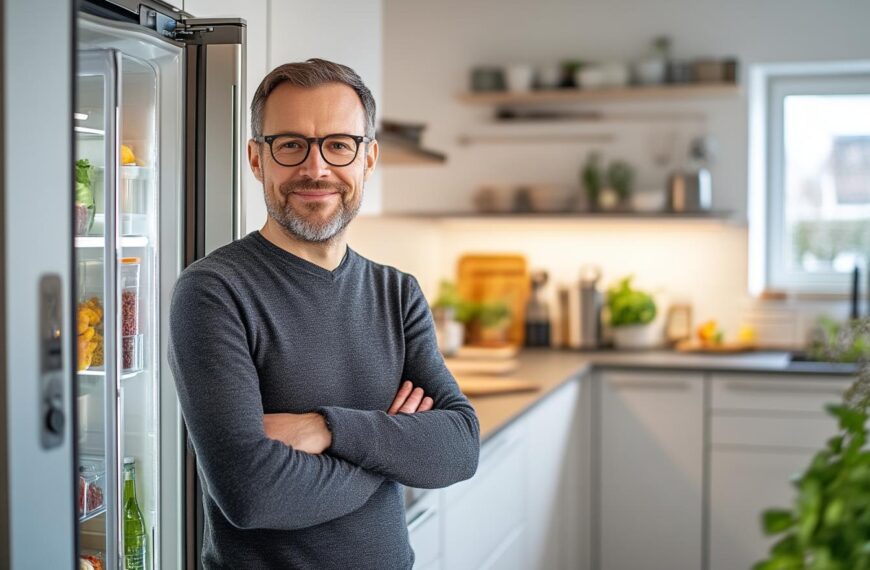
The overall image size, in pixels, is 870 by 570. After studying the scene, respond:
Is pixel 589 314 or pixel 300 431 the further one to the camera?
pixel 589 314

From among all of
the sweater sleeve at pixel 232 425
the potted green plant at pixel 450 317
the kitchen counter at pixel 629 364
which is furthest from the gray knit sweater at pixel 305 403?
the potted green plant at pixel 450 317

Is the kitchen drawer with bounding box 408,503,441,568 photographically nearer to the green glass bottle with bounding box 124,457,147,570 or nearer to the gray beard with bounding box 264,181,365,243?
the green glass bottle with bounding box 124,457,147,570

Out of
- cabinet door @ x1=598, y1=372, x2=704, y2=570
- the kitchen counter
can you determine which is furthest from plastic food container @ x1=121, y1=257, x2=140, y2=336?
cabinet door @ x1=598, y1=372, x2=704, y2=570

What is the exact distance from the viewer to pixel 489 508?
8.79 ft

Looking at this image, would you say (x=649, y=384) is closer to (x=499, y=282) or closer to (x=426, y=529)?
(x=499, y=282)

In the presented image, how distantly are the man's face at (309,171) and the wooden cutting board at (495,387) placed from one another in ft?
5.36

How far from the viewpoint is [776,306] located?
440 centimetres

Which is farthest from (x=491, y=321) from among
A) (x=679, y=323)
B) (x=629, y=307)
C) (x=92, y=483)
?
(x=92, y=483)

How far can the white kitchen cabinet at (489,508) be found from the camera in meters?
2.38

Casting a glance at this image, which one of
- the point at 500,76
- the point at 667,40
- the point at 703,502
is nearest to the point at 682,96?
the point at 667,40

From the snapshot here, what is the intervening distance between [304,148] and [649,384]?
2665mm

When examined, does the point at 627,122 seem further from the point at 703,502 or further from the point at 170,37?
the point at 170,37

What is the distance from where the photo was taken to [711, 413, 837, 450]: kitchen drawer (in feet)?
12.4

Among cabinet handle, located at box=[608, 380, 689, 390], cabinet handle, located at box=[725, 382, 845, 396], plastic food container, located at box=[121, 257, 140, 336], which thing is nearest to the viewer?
plastic food container, located at box=[121, 257, 140, 336]
